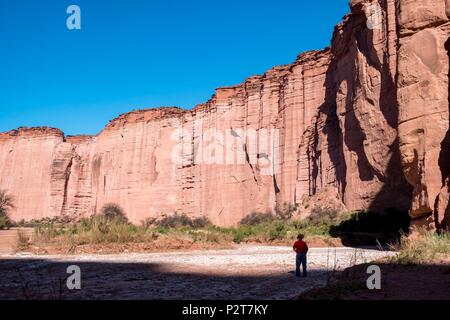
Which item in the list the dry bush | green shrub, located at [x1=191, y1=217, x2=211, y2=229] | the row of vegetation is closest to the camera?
the dry bush

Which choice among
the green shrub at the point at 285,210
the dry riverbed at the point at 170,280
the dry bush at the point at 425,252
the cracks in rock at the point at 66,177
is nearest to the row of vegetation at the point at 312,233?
the dry bush at the point at 425,252

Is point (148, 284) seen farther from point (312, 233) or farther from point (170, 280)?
point (312, 233)

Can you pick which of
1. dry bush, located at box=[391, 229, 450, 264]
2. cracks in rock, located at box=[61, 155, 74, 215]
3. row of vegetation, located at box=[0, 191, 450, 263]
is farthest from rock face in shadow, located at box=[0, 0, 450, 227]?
dry bush, located at box=[391, 229, 450, 264]

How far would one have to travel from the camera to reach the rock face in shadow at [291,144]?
14.4 m

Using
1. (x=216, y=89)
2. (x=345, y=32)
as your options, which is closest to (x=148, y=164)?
(x=216, y=89)

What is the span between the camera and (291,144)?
39344 mm

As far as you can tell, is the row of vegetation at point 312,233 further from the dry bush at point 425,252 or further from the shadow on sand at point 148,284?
the shadow on sand at point 148,284

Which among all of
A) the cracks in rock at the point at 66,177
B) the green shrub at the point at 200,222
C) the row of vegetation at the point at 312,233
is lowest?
the green shrub at the point at 200,222

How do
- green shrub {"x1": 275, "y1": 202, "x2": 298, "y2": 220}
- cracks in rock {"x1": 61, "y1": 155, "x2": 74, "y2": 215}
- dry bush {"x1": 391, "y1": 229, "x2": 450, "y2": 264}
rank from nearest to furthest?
dry bush {"x1": 391, "y1": 229, "x2": 450, "y2": 264} → green shrub {"x1": 275, "y1": 202, "x2": 298, "y2": 220} → cracks in rock {"x1": 61, "y1": 155, "x2": 74, "y2": 215}

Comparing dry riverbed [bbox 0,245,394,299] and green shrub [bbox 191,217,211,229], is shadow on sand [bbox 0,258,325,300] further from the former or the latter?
green shrub [bbox 191,217,211,229]

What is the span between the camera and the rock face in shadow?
569 inches

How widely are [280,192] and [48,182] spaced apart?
34.1m
